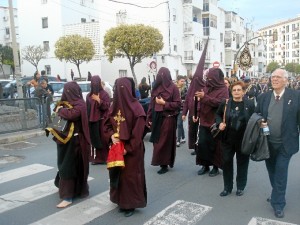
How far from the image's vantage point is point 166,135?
702 centimetres

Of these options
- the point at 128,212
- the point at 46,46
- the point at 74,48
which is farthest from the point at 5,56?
the point at 128,212

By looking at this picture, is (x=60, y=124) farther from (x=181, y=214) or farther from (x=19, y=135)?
(x=19, y=135)

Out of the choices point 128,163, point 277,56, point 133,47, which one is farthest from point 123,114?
point 277,56

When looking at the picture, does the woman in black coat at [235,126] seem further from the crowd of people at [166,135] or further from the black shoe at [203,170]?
the black shoe at [203,170]

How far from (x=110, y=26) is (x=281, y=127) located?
123ft

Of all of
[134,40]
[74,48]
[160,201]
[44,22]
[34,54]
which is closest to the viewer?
[160,201]

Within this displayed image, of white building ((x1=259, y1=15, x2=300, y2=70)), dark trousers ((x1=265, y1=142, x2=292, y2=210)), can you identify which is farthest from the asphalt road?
white building ((x1=259, y1=15, x2=300, y2=70))

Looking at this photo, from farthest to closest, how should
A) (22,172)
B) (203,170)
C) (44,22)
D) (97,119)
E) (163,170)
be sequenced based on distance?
(44,22)
(97,119)
(22,172)
(163,170)
(203,170)

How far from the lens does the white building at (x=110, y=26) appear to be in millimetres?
38438

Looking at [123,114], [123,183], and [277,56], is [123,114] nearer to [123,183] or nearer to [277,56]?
[123,183]

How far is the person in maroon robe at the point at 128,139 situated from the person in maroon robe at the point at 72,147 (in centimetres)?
67

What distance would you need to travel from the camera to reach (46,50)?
1690 inches

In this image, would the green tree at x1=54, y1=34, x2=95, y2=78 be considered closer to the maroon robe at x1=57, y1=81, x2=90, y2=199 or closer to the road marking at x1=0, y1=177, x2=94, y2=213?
the road marking at x1=0, y1=177, x2=94, y2=213

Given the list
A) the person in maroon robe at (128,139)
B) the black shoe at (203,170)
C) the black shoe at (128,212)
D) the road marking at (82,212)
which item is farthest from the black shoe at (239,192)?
the road marking at (82,212)
